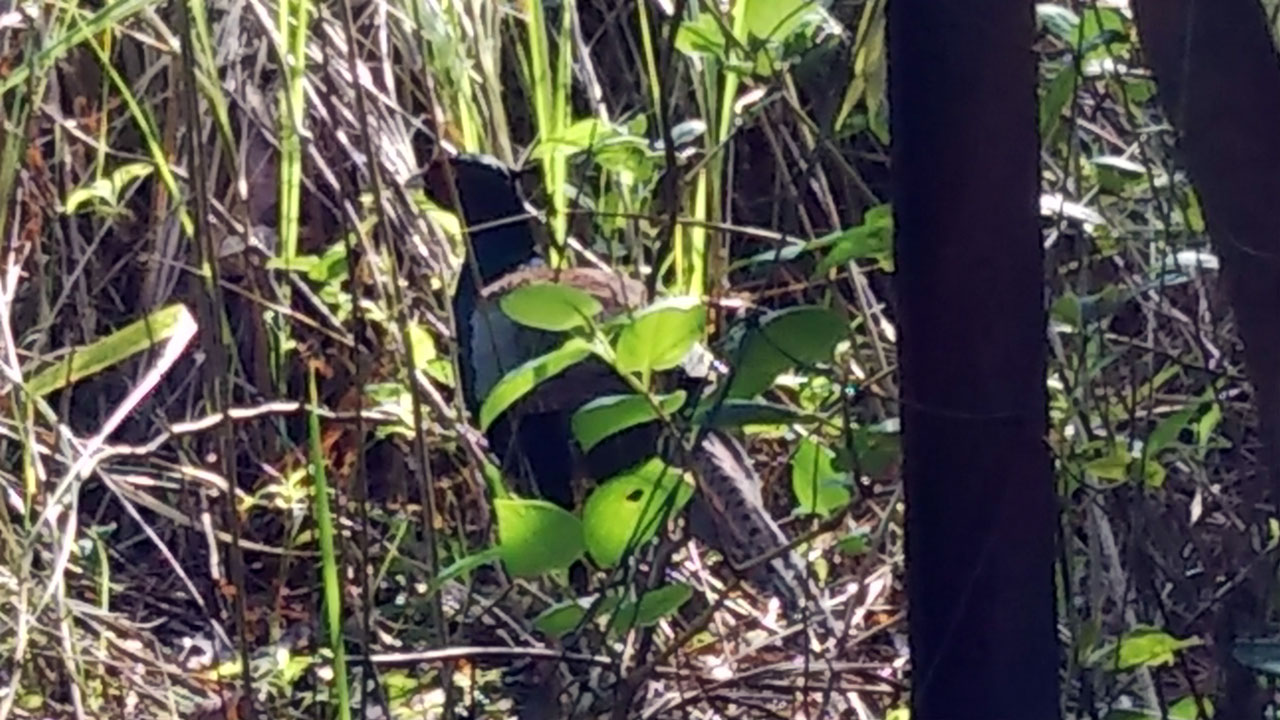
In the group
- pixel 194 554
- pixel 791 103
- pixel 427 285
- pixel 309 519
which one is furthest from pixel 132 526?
pixel 791 103

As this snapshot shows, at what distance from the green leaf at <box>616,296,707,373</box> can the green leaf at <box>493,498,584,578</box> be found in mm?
77

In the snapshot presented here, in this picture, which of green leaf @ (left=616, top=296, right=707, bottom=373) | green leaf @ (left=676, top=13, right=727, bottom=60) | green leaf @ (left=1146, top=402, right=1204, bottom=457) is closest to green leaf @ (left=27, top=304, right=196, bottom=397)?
green leaf @ (left=676, top=13, right=727, bottom=60)

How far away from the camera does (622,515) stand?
2.79ft

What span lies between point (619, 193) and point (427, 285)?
0.87 ft

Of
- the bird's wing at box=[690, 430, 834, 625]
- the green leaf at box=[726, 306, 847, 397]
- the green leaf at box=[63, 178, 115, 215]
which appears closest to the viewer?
the green leaf at box=[726, 306, 847, 397]

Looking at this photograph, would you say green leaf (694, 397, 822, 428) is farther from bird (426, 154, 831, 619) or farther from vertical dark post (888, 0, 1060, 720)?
bird (426, 154, 831, 619)

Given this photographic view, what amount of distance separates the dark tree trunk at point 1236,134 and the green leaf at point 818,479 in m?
0.27

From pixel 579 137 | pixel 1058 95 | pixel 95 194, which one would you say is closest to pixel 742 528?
pixel 579 137

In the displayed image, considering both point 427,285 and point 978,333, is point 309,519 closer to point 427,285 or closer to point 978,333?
point 427,285

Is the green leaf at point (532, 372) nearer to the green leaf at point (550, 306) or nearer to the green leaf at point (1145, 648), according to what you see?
the green leaf at point (550, 306)

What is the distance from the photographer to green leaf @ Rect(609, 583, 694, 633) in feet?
2.90

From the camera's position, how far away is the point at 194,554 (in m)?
1.91

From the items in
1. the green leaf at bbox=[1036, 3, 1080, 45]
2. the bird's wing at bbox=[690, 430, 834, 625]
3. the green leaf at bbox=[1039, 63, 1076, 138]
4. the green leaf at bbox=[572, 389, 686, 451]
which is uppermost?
the green leaf at bbox=[1036, 3, 1080, 45]

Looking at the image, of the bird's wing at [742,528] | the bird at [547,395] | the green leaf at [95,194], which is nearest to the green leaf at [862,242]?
the bird at [547,395]
